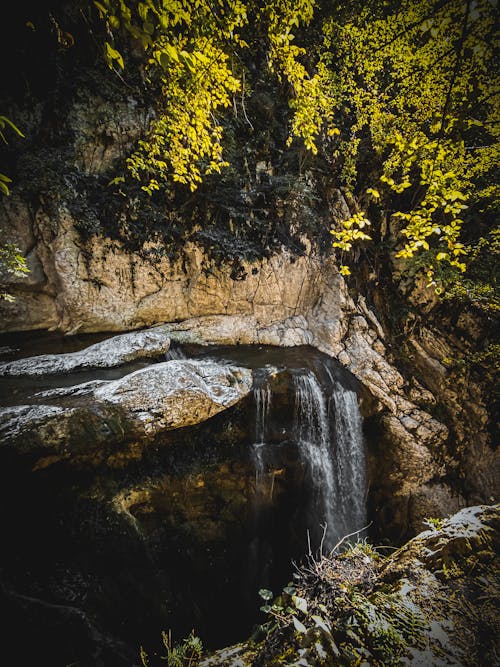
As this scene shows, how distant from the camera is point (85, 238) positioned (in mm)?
6480

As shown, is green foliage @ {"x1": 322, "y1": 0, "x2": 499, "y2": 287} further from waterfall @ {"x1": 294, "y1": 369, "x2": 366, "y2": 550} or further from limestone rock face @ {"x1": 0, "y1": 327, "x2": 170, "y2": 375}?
limestone rock face @ {"x1": 0, "y1": 327, "x2": 170, "y2": 375}

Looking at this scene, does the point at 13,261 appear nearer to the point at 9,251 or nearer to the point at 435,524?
the point at 9,251

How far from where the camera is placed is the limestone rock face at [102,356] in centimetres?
527

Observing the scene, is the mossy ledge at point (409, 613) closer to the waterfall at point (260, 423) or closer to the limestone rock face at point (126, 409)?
the limestone rock face at point (126, 409)

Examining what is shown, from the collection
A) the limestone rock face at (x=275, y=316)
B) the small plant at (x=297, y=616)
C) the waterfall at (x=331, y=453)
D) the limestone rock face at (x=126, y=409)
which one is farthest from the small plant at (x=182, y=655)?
the limestone rock face at (x=275, y=316)

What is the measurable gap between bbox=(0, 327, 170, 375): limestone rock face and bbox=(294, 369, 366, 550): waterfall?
384 centimetres

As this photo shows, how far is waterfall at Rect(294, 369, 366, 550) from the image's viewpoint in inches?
242

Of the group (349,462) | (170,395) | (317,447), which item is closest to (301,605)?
(170,395)

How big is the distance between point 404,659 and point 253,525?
4891 mm

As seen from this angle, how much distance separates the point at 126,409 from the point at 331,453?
4873mm

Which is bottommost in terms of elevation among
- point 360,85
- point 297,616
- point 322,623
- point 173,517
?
point 173,517

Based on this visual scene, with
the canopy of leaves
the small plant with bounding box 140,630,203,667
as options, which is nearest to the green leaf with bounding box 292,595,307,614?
the small plant with bounding box 140,630,203,667

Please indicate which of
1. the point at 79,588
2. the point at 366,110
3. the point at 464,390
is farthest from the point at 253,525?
the point at 366,110

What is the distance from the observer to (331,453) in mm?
6312
